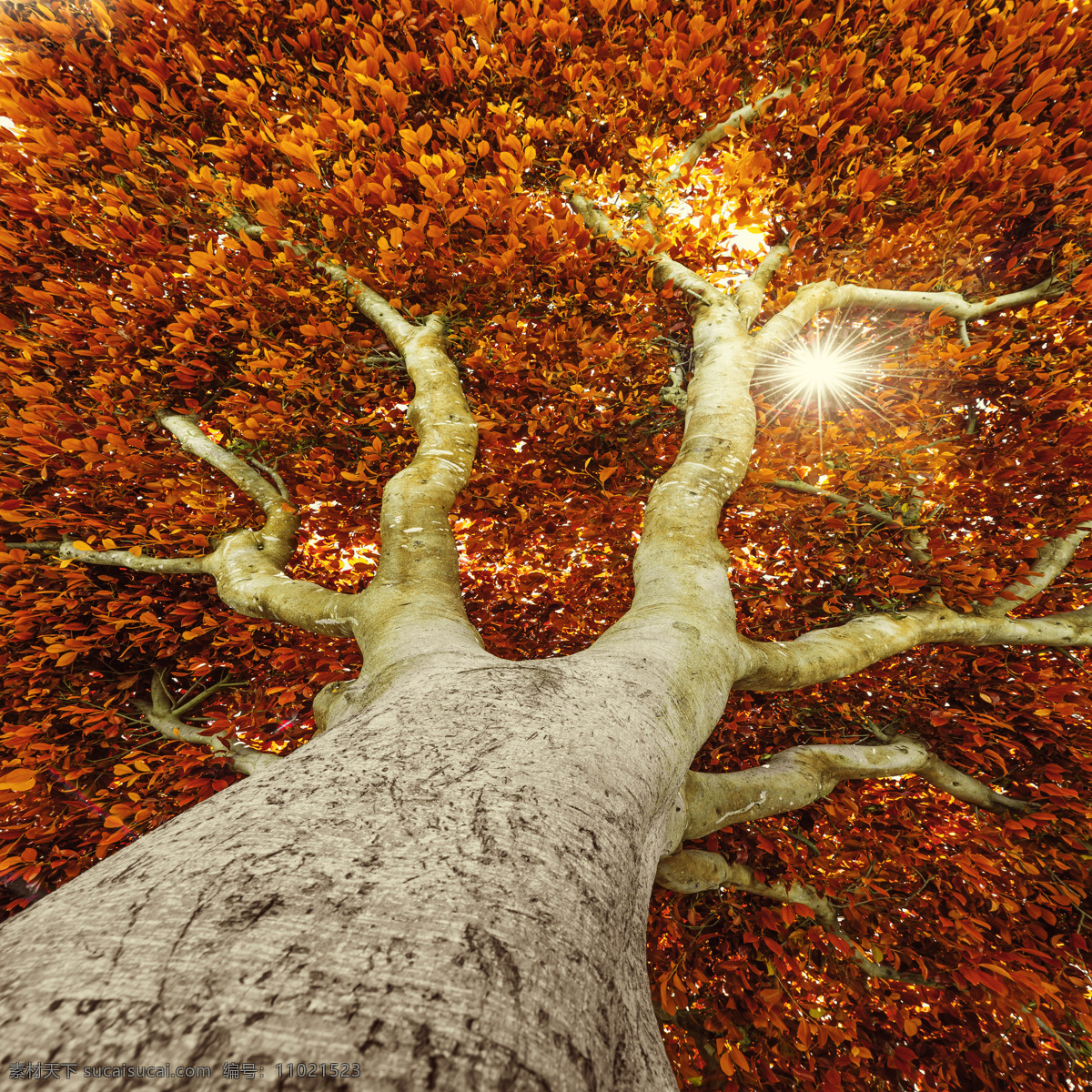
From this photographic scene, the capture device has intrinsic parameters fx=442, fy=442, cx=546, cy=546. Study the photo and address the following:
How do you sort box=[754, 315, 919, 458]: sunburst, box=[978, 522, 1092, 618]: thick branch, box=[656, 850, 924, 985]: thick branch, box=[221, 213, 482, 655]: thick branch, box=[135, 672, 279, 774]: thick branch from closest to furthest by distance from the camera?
box=[221, 213, 482, 655]: thick branch, box=[656, 850, 924, 985]: thick branch, box=[978, 522, 1092, 618]: thick branch, box=[135, 672, 279, 774]: thick branch, box=[754, 315, 919, 458]: sunburst

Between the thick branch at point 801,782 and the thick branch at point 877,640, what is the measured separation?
70 cm

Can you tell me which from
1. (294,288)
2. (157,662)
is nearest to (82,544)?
(157,662)

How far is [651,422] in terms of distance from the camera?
5.36 m

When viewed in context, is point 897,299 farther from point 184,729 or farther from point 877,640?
point 184,729

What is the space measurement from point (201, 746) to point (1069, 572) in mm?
10062

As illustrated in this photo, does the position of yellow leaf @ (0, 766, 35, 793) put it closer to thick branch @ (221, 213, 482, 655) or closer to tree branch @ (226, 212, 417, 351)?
thick branch @ (221, 213, 482, 655)

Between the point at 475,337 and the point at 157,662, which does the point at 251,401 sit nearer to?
the point at 475,337

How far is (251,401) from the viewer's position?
4730mm

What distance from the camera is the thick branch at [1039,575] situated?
11.6 ft

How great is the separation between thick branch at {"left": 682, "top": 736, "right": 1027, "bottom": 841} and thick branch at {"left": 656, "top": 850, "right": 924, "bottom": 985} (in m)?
0.47

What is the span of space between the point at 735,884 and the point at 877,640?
225 cm

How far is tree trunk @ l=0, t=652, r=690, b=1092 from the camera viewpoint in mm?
571

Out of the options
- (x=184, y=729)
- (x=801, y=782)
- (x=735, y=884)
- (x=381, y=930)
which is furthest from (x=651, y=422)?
(x=184, y=729)

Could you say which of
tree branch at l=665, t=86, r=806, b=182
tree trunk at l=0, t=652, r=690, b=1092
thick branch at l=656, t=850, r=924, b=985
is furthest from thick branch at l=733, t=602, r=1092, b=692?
tree branch at l=665, t=86, r=806, b=182
